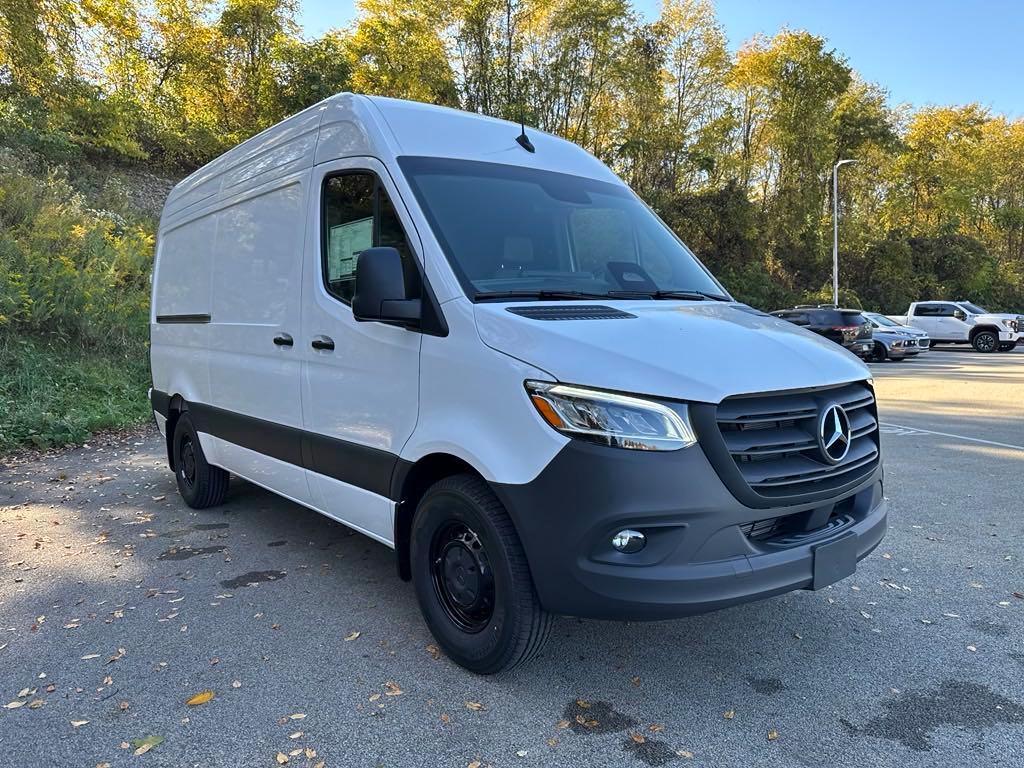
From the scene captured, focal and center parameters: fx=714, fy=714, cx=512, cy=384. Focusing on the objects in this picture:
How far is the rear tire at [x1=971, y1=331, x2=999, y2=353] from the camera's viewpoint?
23.7 m

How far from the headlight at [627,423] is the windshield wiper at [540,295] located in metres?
0.67

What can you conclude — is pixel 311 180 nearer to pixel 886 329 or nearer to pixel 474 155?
pixel 474 155

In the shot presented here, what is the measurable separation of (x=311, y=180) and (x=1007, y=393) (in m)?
12.3

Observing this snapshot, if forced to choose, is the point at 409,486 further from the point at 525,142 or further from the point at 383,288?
the point at 525,142

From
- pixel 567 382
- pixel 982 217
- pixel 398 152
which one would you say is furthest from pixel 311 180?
pixel 982 217

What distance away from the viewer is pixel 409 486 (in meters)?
3.19

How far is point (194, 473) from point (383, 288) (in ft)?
11.3

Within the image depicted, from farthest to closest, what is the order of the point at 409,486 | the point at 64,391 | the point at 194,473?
the point at 64,391 < the point at 194,473 < the point at 409,486

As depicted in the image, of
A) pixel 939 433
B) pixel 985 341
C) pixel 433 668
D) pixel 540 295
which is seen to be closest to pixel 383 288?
pixel 540 295

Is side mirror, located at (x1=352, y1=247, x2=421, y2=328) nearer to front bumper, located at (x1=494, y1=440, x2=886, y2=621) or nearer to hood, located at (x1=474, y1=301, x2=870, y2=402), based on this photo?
hood, located at (x1=474, y1=301, x2=870, y2=402)

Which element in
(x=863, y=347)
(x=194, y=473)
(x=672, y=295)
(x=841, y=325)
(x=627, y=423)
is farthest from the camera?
(x=863, y=347)

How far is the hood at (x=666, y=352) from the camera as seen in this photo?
2.45 meters

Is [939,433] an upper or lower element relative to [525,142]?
lower

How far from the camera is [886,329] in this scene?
20844mm
